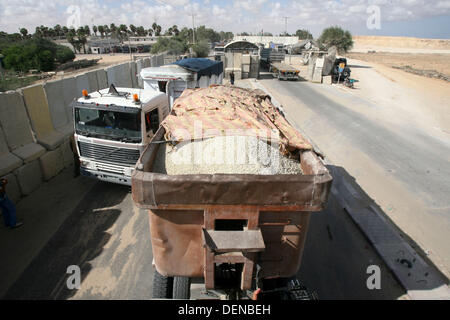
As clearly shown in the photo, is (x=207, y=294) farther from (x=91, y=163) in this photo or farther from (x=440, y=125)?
(x=440, y=125)

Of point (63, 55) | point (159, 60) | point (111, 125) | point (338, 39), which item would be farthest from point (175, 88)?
point (338, 39)

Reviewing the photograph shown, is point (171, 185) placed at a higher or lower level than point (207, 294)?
higher

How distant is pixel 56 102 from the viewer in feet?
28.5

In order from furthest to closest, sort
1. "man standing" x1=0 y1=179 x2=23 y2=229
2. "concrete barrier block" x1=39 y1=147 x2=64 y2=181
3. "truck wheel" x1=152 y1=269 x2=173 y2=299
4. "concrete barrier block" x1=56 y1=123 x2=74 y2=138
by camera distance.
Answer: "concrete barrier block" x1=56 y1=123 x2=74 y2=138 < "concrete barrier block" x1=39 y1=147 x2=64 y2=181 < "man standing" x1=0 y1=179 x2=23 y2=229 < "truck wheel" x1=152 y1=269 x2=173 y2=299

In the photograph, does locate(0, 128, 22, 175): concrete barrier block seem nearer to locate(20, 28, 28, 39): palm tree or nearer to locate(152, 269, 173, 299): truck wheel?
locate(152, 269, 173, 299): truck wheel

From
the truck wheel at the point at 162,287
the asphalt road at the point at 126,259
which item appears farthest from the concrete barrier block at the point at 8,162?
the truck wheel at the point at 162,287

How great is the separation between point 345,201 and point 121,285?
5.62 meters

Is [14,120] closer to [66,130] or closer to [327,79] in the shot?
[66,130]

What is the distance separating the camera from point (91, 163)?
6.83 metres

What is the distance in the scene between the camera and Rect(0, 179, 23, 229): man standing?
5.50 metres

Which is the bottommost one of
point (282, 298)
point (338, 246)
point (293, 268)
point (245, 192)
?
point (338, 246)

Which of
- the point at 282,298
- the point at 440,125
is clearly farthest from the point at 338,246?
the point at 440,125

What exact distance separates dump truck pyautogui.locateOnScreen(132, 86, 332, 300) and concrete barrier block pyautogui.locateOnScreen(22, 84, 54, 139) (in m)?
6.07

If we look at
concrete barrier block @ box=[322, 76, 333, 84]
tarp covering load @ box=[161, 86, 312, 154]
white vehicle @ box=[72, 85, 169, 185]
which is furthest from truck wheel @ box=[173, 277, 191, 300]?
concrete barrier block @ box=[322, 76, 333, 84]
